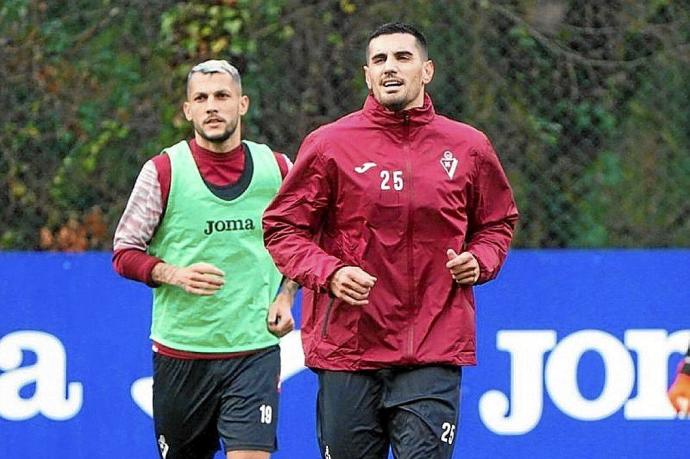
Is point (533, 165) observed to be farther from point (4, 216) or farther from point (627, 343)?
point (4, 216)

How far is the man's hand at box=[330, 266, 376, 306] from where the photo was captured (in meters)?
5.34

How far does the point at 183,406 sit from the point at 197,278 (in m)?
0.63

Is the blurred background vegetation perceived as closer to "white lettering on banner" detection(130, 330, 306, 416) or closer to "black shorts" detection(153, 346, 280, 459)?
"white lettering on banner" detection(130, 330, 306, 416)

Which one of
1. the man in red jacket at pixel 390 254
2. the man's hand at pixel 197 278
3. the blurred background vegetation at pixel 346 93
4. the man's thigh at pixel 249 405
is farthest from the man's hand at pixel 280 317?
the blurred background vegetation at pixel 346 93

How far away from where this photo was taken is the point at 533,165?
9.14 meters

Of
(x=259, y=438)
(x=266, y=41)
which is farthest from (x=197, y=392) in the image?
(x=266, y=41)

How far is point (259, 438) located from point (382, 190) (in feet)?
4.86

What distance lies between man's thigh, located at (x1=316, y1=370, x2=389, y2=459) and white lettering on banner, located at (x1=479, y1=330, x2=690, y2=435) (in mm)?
2473

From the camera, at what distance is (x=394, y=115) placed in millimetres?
Answer: 5672

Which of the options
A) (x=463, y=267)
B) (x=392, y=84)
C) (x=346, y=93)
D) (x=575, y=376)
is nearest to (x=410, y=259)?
(x=463, y=267)

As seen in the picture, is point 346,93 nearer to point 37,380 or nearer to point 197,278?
point 37,380

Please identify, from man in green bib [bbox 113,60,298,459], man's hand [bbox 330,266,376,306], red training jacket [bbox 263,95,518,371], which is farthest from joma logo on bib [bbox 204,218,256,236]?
man's hand [bbox 330,266,376,306]

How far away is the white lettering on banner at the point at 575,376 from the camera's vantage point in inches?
316

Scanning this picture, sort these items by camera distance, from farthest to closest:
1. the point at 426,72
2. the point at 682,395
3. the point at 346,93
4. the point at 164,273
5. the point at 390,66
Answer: the point at 346,93 < the point at 164,273 < the point at 426,72 < the point at 390,66 < the point at 682,395
